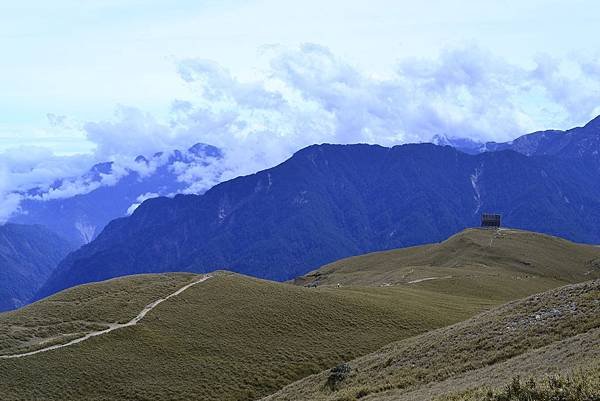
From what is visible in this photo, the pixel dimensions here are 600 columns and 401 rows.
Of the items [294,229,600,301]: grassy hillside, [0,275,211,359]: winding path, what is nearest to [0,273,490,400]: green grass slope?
[0,275,211,359]: winding path

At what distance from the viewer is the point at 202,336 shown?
210ft

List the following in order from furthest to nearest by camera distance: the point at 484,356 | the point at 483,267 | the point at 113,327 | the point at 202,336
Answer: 1. the point at 483,267
2. the point at 113,327
3. the point at 202,336
4. the point at 484,356

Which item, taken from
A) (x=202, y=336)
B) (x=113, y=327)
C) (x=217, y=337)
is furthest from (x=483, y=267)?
(x=113, y=327)

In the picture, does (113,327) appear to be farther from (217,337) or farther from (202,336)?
(217,337)

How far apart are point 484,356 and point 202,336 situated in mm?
35775

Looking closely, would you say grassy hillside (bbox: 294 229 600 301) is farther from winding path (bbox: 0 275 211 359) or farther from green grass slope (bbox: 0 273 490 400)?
winding path (bbox: 0 275 211 359)

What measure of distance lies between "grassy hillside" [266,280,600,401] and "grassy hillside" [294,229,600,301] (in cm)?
6156

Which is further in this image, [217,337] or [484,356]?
[217,337]

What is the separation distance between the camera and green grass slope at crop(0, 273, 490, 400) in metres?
52.7

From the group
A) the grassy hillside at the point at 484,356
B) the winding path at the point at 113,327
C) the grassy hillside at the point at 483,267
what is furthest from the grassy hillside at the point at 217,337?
the grassy hillside at the point at 483,267

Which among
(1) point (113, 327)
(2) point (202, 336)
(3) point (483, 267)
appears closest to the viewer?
(2) point (202, 336)

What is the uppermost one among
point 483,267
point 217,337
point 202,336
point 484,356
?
point 202,336

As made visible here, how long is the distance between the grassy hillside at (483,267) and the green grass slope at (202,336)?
91.1ft

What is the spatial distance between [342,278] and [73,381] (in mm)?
110613
